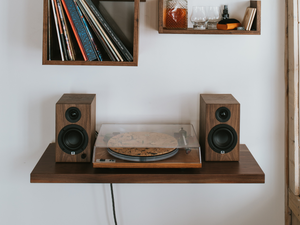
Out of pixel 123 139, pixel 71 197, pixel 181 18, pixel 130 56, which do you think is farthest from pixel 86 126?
pixel 181 18

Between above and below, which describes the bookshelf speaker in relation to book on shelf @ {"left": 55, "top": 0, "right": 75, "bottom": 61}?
below

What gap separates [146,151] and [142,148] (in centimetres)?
2

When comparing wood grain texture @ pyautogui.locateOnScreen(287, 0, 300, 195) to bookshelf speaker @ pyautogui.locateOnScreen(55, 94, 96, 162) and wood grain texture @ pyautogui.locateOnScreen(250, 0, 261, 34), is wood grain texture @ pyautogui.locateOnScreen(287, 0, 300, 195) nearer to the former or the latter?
wood grain texture @ pyautogui.locateOnScreen(250, 0, 261, 34)

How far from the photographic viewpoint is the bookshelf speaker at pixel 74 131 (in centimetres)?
125

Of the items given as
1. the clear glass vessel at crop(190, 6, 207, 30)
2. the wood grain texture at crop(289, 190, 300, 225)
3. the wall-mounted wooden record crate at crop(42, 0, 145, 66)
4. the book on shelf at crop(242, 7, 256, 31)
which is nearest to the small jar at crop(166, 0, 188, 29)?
the clear glass vessel at crop(190, 6, 207, 30)

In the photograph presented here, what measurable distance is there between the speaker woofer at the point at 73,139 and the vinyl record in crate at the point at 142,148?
0.12 m

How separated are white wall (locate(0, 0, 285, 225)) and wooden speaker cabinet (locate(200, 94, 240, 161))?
0.25 metres

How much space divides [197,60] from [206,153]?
477mm

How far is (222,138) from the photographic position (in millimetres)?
1297

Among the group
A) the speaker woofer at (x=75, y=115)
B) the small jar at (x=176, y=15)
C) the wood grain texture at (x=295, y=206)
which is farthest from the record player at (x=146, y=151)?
the wood grain texture at (x=295, y=206)

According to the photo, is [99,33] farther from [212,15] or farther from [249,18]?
[249,18]

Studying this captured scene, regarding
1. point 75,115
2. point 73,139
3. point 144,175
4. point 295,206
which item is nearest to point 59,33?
point 75,115

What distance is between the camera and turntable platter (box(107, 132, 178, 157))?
1.21m

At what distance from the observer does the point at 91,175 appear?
1.17 m
